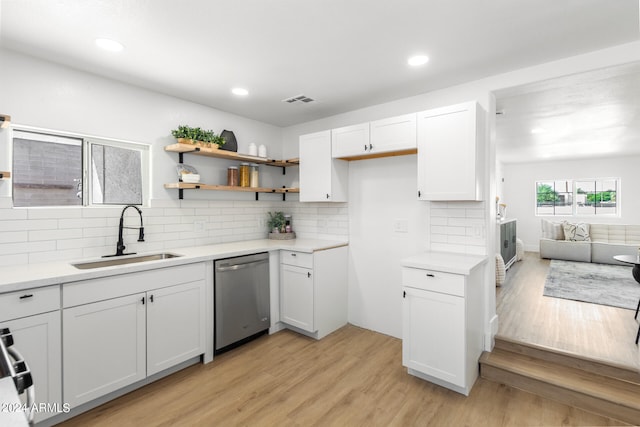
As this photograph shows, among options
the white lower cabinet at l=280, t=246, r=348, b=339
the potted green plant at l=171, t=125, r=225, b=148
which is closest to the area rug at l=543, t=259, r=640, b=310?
the white lower cabinet at l=280, t=246, r=348, b=339

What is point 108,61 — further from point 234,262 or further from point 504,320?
point 504,320

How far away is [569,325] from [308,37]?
12.0 feet

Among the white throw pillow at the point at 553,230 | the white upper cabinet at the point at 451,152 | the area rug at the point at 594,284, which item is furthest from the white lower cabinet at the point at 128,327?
the white throw pillow at the point at 553,230

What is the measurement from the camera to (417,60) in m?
2.36

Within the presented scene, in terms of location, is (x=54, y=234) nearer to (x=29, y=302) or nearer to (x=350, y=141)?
(x=29, y=302)

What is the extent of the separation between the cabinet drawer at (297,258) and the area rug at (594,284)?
3.54 metres

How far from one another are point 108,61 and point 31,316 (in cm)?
182

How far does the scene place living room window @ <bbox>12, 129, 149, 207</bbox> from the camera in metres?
2.35

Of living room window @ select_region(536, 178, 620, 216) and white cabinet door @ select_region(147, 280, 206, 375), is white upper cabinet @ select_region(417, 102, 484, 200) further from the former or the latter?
living room window @ select_region(536, 178, 620, 216)

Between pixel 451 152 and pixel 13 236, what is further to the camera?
pixel 451 152

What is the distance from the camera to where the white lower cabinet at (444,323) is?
2.25m

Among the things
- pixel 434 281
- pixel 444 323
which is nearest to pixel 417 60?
pixel 434 281

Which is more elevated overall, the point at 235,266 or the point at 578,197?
the point at 578,197

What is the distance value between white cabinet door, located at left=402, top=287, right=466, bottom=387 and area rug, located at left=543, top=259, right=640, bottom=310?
9.90 feet
